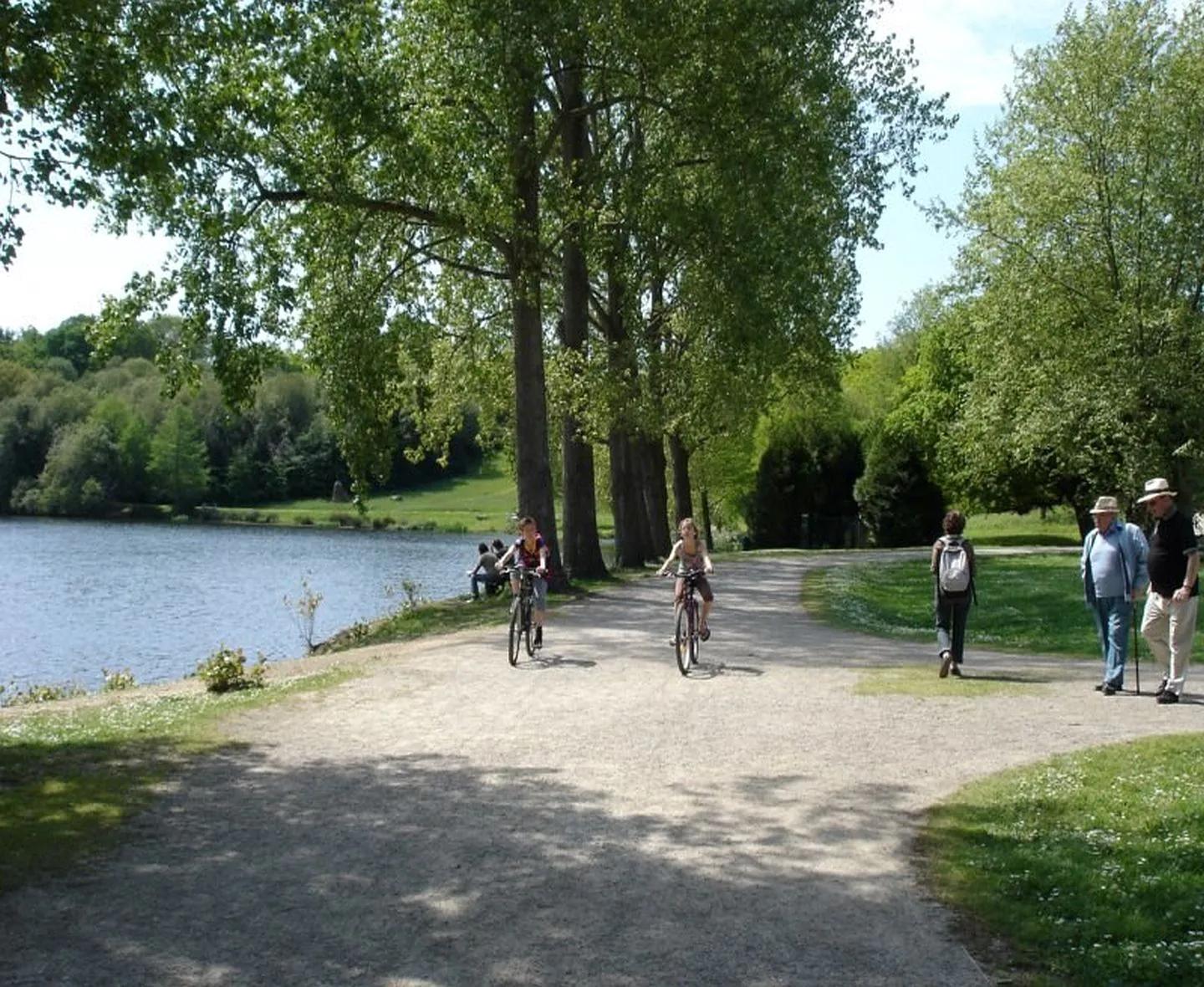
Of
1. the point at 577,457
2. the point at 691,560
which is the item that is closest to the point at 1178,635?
the point at 691,560

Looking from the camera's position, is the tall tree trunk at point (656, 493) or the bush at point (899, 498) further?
the bush at point (899, 498)

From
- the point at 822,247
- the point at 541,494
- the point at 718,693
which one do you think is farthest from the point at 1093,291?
the point at 718,693

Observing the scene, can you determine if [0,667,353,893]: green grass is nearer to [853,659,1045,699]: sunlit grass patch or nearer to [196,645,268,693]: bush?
[196,645,268,693]: bush

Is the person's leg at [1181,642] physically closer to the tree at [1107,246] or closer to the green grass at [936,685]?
the green grass at [936,685]

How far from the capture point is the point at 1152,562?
487 inches

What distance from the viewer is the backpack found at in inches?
537

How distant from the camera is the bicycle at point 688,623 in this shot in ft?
46.9

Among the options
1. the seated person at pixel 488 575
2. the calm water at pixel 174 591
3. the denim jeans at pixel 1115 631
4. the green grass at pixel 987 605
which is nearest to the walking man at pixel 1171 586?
the denim jeans at pixel 1115 631

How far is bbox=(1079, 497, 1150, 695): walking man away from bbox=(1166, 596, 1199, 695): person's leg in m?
0.64

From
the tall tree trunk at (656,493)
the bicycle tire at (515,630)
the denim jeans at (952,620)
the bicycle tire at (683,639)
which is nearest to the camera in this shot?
the denim jeans at (952,620)

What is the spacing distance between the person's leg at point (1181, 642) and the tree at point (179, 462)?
87.7 meters

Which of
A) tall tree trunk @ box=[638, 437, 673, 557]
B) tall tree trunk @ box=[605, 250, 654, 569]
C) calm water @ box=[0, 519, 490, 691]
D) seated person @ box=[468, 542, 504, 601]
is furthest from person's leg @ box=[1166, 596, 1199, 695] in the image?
tall tree trunk @ box=[638, 437, 673, 557]

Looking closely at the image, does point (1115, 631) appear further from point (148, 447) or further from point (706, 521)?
point (148, 447)

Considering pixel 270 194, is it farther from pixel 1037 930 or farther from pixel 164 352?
pixel 1037 930
